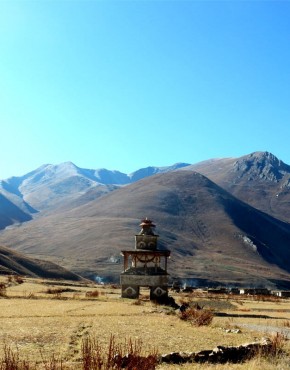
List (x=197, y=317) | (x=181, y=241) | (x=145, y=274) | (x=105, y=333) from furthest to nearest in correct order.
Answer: (x=181, y=241), (x=145, y=274), (x=197, y=317), (x=105, y=333)

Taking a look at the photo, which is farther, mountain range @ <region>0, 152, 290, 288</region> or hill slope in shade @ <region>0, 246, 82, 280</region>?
mountain range @ <region>0, 152, 290, 288</region>

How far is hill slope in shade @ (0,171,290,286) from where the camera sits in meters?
123

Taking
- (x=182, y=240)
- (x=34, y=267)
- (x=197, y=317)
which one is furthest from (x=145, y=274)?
(x=182, y=240)

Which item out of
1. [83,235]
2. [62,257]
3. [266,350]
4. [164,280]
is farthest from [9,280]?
[83,235]

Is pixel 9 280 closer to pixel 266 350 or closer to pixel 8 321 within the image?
pixel 8 321

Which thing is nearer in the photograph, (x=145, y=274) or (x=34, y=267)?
(x=145, y=274)

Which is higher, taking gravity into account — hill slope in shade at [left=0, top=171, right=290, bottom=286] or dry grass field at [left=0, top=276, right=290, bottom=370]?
hill slope in shade at [left=0, top=171, right=290, bottom=286]

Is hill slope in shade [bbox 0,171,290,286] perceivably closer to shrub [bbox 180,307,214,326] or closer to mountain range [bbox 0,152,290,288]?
mountain range [bbox 0,152,290,288]

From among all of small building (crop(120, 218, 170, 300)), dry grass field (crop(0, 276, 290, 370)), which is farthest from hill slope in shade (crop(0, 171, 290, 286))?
dry grass field (crop(0, 276, 290, 370))

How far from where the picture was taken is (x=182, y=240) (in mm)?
158750

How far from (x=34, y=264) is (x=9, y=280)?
39.1m

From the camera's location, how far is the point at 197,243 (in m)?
A: 162

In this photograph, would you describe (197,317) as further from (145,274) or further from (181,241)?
(181,241)

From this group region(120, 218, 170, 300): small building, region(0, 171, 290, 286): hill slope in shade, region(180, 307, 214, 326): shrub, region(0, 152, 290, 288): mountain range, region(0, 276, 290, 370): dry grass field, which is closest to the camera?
region(0, 276, 290, 370): dry grass field
